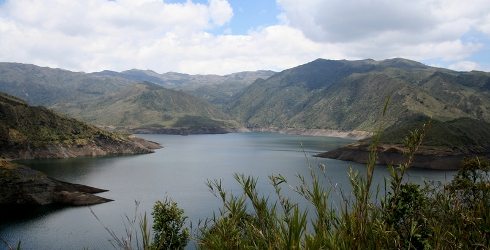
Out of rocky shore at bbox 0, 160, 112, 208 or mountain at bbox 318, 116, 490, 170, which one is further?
mountain at bbox 318, 116, 490, 170

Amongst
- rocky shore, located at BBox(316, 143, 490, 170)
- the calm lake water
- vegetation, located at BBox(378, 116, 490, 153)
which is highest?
vegetation, located at BBox(378, 116, 490, 153)

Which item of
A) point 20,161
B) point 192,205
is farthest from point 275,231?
point 20,161

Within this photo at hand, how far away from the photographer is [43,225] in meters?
74.6

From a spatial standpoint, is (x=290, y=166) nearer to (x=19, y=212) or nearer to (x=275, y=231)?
(x=19, y=212)

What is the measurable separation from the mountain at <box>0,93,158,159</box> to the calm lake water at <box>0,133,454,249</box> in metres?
8.92

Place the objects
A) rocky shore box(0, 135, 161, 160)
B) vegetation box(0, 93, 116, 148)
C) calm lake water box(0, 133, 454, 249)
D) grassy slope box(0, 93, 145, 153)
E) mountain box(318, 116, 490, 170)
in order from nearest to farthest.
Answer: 1. calm lake water box(0, 133, 454, 249)
2. mountain box(318, 116, 490, 170)
3. rocky shore box(0, 135, 161, 160)
4. grassy slope box(0, 93, 145, 153)
5. vegetation box(0, 93, 116, 148)

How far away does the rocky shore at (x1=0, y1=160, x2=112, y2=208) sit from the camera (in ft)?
297

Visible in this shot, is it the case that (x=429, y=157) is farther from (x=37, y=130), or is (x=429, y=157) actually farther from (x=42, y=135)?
(x=37, y=130)

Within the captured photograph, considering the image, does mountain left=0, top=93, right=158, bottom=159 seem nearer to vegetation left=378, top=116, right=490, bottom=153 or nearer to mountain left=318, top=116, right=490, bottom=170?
mountain left=318, top=116, right=490, bottom=170

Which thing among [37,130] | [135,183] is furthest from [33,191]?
[37,130]

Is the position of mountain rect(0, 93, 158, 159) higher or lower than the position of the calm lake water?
higher

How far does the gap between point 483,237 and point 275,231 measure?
173 inches

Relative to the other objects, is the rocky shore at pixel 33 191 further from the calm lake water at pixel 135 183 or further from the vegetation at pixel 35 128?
the vegetation at pixel 35 128

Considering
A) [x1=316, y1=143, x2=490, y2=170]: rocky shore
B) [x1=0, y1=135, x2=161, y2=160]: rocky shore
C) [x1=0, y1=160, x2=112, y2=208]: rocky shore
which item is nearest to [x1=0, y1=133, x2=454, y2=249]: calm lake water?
[x1=0, y1=160, x2=112, y2=208]: rocky shore
